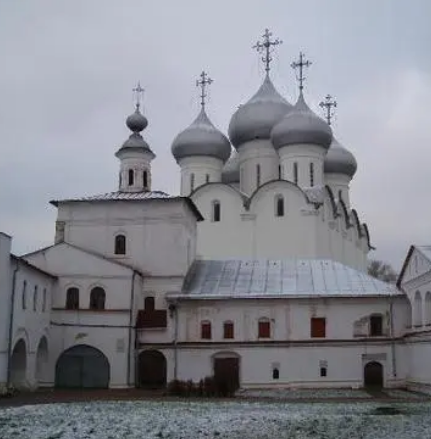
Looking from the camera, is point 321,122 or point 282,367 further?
point 321,122

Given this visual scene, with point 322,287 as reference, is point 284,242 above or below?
above

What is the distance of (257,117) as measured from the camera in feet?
150

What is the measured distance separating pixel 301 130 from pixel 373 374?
16.3 m

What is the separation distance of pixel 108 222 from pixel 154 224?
7.04 feet

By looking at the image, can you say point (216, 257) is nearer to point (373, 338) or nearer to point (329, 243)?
point (329, 243)

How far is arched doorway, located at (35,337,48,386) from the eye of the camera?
1204 inches

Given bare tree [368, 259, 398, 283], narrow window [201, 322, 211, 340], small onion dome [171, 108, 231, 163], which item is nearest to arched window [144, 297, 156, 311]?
narrow window [201, 322, 211, 340]

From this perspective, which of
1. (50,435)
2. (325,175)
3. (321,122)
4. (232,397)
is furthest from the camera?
(325,175)

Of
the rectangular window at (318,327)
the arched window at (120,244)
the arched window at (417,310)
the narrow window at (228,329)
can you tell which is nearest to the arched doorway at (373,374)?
the rectangular window at (318,327)

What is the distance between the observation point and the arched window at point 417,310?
3015cm

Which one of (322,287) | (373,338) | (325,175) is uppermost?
(325,175)

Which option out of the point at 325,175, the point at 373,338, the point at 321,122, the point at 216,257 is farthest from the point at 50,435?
the point at 325,175

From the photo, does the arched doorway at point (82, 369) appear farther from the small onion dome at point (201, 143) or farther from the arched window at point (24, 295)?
the small onion dome at point (201, 143)

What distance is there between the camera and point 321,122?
43656 millimetres
